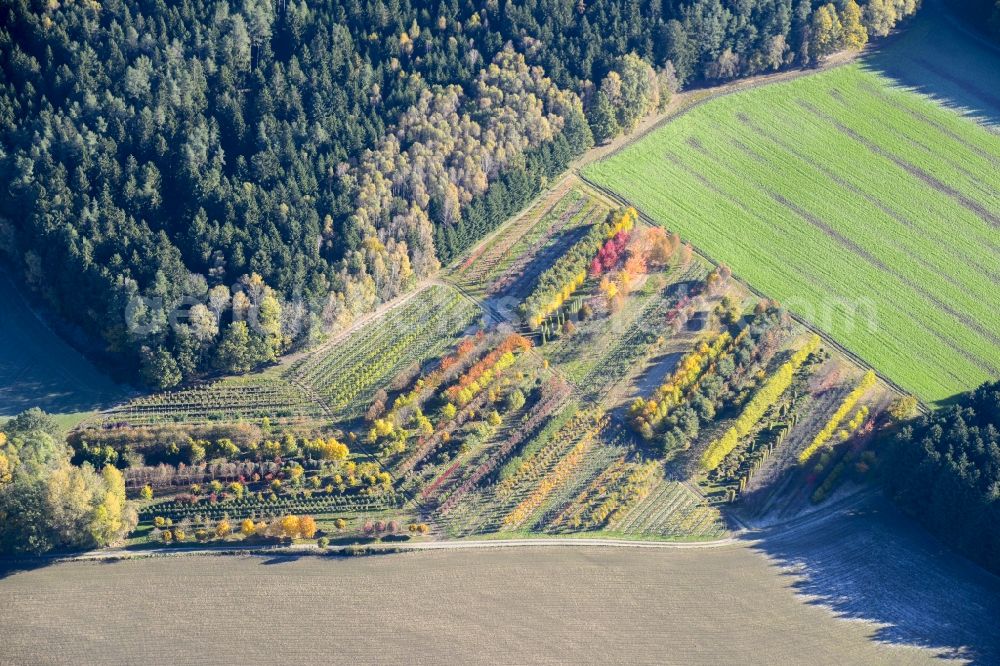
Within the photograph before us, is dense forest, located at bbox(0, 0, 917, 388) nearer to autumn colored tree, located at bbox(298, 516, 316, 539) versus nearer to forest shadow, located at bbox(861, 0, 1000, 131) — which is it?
autumn colored tree, located at bbox(298, 516, 316, 539)

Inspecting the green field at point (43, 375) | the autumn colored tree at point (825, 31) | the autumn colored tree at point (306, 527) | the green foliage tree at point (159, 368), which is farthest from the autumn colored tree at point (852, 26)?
the green field at point (43, 375)

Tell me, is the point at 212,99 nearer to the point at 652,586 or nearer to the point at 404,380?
the point at 404,380

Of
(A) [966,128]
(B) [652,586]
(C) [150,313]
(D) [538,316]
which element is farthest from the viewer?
(A) [966,128]

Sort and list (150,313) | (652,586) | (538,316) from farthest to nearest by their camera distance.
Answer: (538,316) → (150,313) → (652,586)

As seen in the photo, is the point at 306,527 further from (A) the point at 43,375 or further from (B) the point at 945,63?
(B) the point at 945,63

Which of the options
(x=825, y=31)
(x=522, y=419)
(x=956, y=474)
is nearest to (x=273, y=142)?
(x=522, y=419)

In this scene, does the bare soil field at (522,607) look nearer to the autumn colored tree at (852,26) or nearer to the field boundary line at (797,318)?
the field boundary line at (797,318)

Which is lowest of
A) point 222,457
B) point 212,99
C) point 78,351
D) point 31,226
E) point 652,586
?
point 652,586

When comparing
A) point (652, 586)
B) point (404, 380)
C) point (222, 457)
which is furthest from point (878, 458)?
point (222, 457)
